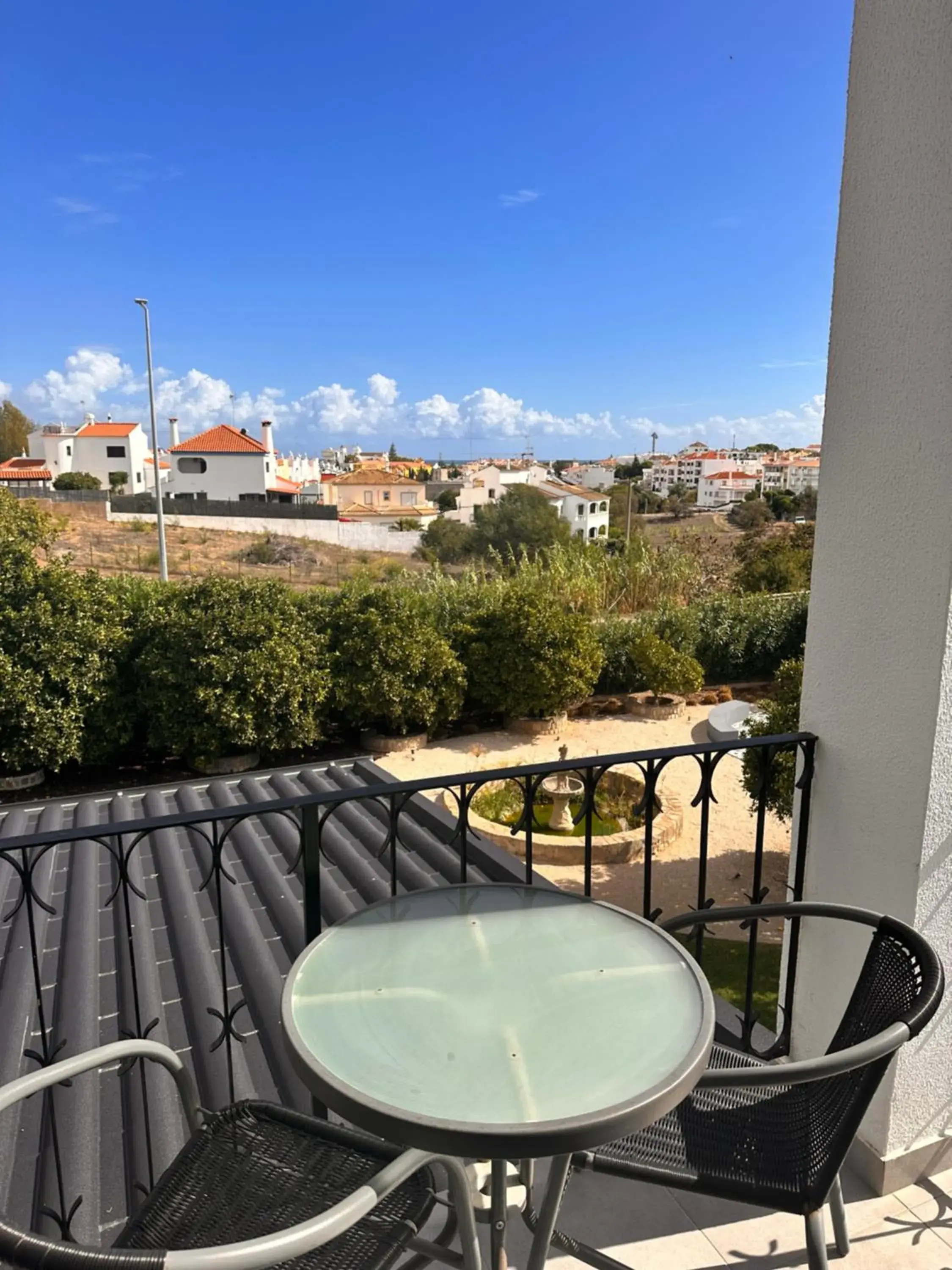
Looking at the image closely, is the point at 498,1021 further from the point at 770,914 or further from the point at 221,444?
the point at 221,444

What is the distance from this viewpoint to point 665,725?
407 inches

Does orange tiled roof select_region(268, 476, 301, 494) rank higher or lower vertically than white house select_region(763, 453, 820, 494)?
lower

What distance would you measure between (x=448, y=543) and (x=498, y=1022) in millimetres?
31546

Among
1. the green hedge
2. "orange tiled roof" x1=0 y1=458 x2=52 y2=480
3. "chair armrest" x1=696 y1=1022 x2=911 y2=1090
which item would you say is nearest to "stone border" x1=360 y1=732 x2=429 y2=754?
the green hedge

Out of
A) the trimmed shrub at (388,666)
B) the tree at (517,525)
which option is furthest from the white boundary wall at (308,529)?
the trimmed shrub at (388,666)

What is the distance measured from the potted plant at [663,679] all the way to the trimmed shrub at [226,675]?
473cm

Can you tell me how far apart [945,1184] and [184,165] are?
4225cm

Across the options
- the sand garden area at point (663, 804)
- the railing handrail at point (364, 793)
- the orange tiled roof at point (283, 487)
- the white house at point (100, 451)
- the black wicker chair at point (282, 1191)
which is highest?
Result: the white house at point (100, 451)

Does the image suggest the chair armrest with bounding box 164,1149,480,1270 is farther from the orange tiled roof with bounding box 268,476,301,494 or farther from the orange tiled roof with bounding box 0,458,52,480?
the orange tiled roof with bounding box 0,458,52,480

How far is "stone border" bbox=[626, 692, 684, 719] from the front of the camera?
10680 millimetres

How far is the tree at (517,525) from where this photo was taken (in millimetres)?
30781

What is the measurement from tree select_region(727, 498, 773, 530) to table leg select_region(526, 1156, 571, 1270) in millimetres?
32106

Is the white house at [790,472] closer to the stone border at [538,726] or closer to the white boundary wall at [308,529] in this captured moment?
the white boundary wall at [308,529]

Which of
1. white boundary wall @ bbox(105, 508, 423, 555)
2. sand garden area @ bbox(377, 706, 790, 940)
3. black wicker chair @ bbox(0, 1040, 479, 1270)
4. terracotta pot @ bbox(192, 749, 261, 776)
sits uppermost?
black wicker chair @ bbox(0, 1040, 479, 1270)
